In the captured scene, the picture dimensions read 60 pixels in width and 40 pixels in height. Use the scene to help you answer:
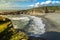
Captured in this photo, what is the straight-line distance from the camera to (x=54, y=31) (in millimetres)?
3707

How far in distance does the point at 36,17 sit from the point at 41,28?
0.91 feet

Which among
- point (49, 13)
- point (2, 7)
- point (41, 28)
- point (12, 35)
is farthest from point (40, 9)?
point (12, 35)

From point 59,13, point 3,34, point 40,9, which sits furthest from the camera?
point 59,13

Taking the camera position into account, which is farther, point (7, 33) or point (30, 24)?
point (30, 24)

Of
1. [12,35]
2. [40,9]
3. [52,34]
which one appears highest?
[40,9]

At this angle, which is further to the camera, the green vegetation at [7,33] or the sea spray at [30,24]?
the sea spray at [30,24]

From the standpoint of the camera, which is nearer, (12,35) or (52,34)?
(12,35)

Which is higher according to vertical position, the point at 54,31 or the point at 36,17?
the point at 36,17

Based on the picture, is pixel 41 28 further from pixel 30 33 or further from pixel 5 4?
pixel 5 4

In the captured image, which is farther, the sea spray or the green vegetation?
the sea spray

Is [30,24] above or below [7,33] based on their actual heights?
below

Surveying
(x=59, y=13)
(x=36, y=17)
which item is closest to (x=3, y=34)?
(x=36, y=17)

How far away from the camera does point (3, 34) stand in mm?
2484

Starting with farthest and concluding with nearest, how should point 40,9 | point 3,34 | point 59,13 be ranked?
point 59,13, point 40,9, point 3,34
